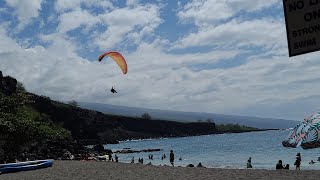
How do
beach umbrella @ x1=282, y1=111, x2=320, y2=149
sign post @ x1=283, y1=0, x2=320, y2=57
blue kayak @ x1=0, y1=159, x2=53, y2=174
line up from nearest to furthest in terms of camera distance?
1. sign post @ x1=283, y1=0, x2=320, y2=57
2. blue kayak @ x1=0, y1=159, x2=53, y2=174
3. beach umbrella @ x1=282, y1=111, x2=320, y2=149

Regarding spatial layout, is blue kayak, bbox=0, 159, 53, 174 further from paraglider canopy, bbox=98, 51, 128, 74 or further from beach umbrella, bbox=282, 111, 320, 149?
beach umbrella, bbox=282, 111, 320, 149

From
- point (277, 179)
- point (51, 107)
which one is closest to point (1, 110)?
point (277, 179)

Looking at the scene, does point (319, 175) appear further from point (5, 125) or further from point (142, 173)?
point (5, 125)

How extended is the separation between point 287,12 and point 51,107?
199 meters

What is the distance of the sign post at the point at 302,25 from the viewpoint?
551cm

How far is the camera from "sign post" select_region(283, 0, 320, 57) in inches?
217

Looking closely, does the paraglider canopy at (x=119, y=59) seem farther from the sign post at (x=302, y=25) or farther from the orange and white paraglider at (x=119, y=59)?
the sign post at (x=302, y=25)

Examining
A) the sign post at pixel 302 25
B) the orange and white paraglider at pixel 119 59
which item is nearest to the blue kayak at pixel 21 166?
the orange and white paraglider at pixel 119 59

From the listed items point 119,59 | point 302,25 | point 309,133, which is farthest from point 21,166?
point 309,133

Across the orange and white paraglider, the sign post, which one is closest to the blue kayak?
the orange and white paraglider

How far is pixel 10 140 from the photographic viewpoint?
40188 mm

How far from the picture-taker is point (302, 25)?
18.9 ft

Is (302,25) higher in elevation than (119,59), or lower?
lower

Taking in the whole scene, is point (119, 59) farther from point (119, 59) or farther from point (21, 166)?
point (21, 166)
